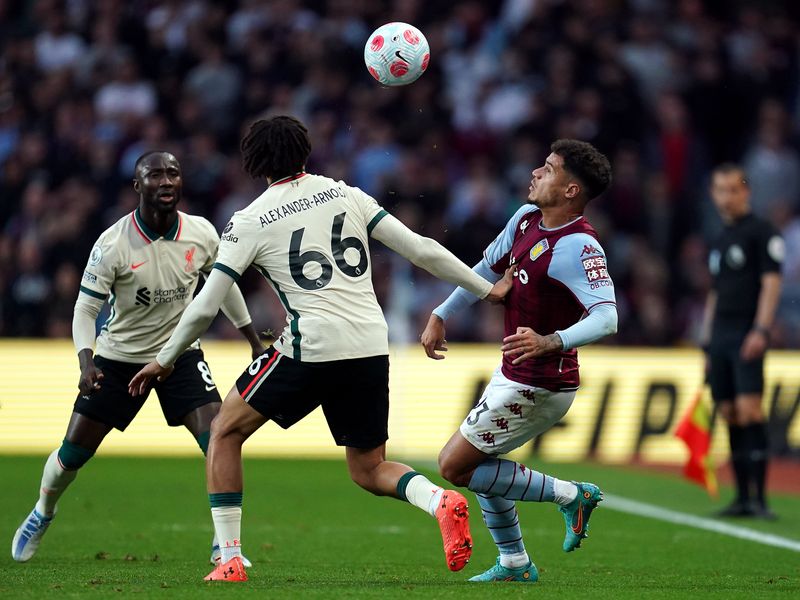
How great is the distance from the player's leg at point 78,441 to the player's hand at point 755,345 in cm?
493

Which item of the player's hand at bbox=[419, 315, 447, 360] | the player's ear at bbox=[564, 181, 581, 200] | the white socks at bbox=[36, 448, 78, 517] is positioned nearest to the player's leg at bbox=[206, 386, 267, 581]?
the player's hand at bbox=[419, 315, 447, 360]

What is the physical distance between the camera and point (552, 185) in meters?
6.86

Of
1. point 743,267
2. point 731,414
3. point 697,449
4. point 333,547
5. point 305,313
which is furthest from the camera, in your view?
point 697,449

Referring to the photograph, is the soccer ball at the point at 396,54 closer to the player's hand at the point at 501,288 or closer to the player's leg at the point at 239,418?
the player's hand at the point at 501,288

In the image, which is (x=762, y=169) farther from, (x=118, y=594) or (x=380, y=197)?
(x=118, y=594)

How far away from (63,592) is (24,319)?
9983 millimetres

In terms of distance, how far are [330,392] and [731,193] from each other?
5.26 m

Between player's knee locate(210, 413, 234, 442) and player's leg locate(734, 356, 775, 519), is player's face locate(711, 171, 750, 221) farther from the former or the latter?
player's knee locate(210, 413, 234, 442)

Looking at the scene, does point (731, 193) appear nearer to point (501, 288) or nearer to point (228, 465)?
point (501, 288)

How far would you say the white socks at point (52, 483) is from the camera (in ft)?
26.0

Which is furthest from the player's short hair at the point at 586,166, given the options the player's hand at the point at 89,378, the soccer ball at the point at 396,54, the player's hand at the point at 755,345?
the player's hand at the point at 755,345

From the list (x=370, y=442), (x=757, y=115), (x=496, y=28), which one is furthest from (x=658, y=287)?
(x=370, y=442)

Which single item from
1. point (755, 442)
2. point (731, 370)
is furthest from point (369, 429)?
point (755, 442)

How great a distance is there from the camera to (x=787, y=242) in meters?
17.2
